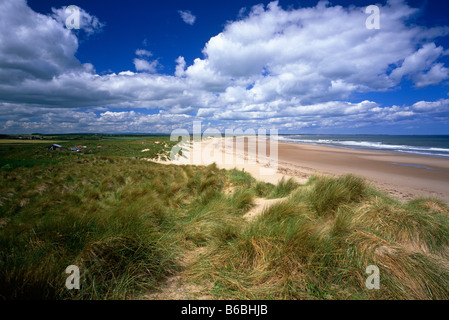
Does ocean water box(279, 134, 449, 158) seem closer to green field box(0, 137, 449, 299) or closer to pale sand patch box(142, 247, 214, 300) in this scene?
green field box(0, 137, 449, 299)

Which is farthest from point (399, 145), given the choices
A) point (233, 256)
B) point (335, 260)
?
point (233, 256)

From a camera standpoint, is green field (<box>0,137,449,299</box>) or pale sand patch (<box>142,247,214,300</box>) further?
pale sand patch (<box>142,247,214,300</box>)

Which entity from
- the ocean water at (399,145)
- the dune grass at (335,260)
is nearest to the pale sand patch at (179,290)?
the dune grass at (335,260)

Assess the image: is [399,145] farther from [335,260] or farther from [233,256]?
[233,256]

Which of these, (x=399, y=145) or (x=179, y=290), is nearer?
(x=179, y=290)

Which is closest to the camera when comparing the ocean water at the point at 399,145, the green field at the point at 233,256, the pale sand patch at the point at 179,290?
the green field at the point at 233,256

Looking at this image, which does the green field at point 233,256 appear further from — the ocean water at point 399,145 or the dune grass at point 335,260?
the ocean water at point 399,145

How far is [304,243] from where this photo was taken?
2.52m

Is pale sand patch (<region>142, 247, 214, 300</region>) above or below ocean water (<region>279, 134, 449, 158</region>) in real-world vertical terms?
below

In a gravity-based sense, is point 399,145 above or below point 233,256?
above

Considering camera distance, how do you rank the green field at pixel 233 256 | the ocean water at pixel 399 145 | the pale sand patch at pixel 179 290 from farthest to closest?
the ocean water at pixel 399 145 → the pale sand patch at pixel 179 290 → the green field at pixel 233 256

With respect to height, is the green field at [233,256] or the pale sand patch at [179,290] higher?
the green field at [233,256]

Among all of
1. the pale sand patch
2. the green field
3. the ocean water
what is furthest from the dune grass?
the ocean water

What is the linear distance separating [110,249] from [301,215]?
133 inches
